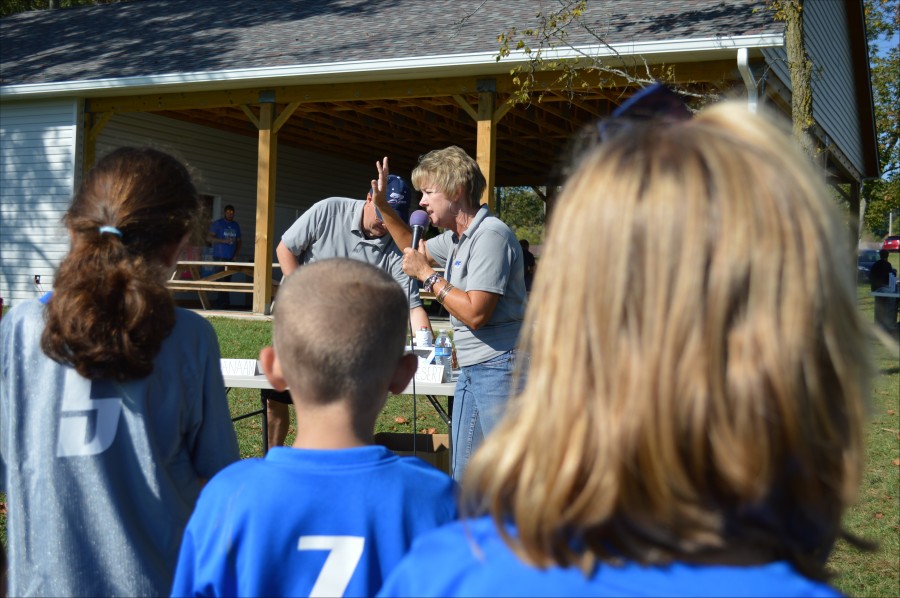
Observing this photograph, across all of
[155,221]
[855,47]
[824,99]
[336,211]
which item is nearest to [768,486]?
[155,221]

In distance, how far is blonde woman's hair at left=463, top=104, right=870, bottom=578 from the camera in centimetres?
85

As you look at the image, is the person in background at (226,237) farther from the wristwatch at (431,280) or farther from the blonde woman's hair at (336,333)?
the blonde woman's hair at (336,333)

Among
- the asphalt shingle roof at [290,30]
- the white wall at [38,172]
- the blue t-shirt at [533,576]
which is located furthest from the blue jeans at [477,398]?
the white wall at [38,172]

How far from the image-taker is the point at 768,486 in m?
0.85

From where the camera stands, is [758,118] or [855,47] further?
[855,47]

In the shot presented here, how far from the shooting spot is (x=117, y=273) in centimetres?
184

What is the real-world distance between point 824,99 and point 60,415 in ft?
52.6

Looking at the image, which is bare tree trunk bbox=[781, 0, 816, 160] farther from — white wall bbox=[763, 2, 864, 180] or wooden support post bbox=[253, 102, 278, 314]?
wooden support post bbox=[253, 102, 278, 314]

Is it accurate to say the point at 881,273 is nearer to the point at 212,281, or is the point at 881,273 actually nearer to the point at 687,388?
the point at 212,281

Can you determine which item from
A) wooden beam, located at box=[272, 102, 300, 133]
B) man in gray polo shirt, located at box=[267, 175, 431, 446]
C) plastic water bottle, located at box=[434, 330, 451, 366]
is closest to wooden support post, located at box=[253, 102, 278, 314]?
wooden beam, located at box=[272, 102, 300, 133]

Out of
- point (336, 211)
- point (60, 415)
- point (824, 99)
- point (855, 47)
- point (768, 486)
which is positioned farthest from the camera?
point (855, 47)

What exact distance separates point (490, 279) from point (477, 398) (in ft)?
1.76

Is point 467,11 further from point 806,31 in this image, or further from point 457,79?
point 806,31

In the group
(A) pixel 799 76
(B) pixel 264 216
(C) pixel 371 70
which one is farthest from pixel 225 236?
(A) pixel 799 76
